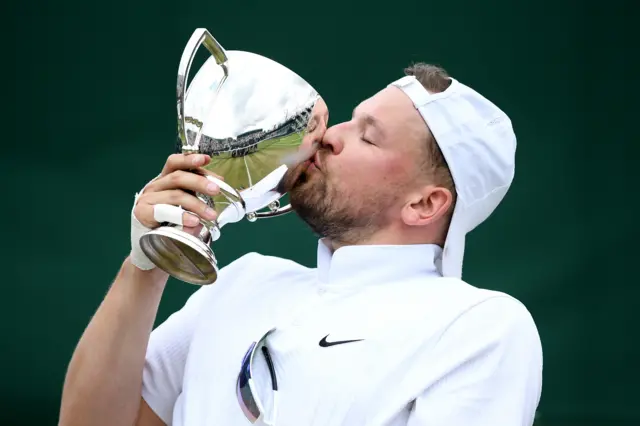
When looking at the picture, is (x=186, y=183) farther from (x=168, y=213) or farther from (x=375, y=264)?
(x=375, y=264)

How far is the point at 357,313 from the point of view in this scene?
1693mm

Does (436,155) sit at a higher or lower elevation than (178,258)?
higher

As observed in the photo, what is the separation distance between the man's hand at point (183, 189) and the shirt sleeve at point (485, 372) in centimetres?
41

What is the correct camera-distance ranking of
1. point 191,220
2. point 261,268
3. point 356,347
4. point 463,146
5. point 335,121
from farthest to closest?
point 335,121 < point 261,268 < point 463,146 < point 356,347 < point 191,220

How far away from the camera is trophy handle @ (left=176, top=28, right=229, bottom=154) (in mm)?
1508

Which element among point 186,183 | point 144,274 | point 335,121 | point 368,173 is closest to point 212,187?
point 186,183

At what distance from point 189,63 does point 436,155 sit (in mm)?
528

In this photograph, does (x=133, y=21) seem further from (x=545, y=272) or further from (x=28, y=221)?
(x=545, y=272)

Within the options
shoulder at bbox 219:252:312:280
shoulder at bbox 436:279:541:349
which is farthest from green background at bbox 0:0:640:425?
shoulder at bbox 436:279:541:349

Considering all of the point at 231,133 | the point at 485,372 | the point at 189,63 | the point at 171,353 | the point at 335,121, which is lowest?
the point at 171,353

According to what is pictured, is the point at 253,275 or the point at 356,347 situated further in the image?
the point at 253,275

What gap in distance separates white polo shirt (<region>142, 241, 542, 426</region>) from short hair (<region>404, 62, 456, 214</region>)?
0.13 metres

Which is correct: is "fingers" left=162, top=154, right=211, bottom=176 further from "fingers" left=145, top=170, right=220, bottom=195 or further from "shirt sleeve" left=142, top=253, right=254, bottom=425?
"shirt sleeve" left=142, top=253, right=254, bottom=425

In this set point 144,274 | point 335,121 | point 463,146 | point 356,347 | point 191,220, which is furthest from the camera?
point 335,121
